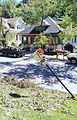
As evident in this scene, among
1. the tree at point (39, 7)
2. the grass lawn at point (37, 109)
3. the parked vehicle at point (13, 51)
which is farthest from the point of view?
the tree at point (39, 7)

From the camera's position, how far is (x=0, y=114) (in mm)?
5406

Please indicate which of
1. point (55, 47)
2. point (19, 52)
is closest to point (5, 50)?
point (19, 52)

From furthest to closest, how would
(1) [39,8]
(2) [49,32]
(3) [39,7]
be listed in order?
(2) [49,32] < (1) [39,8] < (3) [39,7]

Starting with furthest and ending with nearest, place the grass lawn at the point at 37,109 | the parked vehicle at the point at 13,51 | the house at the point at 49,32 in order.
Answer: the house at the point at 49,32, the parked vehicle at the point at 13,51, the grass lawn at the point at 37,109

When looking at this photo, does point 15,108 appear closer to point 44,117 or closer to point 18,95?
point 44,117

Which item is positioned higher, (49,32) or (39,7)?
(39,7)

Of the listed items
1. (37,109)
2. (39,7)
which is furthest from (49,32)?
(37,109)

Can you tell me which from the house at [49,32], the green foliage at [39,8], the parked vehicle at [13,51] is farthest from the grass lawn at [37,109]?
the house at [49,32]

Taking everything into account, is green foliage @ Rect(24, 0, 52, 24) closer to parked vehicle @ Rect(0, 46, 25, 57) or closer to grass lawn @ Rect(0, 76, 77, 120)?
parked vehicle @ Rect(0, 46, 25, 57)

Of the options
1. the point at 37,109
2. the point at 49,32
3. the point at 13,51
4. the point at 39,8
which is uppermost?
the point at 39,8

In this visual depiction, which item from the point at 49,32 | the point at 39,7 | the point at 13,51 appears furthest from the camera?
the point at 49,32

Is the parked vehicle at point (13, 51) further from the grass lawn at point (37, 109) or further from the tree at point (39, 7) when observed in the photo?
the grass lawn at point (37, 109)

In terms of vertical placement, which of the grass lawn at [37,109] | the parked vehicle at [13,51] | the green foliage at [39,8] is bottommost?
the parked vehicle at [13,51]

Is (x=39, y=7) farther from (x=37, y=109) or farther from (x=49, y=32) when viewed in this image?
(x=37, y=109)
